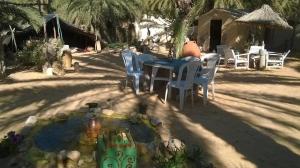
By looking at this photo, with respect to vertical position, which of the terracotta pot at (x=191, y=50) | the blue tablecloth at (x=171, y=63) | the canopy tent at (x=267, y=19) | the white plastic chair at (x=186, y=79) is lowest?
the white plastic chair at (x=186, y=79)

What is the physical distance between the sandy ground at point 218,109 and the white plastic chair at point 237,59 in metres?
1.92

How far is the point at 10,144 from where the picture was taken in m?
6.06

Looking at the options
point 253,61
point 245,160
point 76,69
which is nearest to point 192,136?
point 245,160

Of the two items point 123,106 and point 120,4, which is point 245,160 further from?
point 120,4

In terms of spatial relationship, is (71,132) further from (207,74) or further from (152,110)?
(207,74)

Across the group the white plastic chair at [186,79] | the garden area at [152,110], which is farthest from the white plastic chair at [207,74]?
the white plastic chair at [186,79]

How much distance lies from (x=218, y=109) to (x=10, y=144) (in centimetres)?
455

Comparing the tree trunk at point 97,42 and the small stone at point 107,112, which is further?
the tree trunk at point 97,42

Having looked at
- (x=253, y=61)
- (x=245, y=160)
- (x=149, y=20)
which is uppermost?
(x=149, y=20)

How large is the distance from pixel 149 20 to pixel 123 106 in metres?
21.8

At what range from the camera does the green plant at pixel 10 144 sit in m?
5.95

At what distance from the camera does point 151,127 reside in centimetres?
699

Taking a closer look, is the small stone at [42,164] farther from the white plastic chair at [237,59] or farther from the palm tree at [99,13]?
the palm tree at [99,13]

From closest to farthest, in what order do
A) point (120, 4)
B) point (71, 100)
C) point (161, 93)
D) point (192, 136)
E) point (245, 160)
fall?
point (245, 160), point (192, 136), point (71, 100), point (161, 93), point (120, 4)
